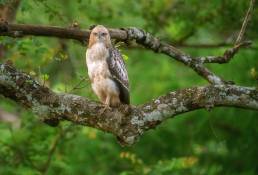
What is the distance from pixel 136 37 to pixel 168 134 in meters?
7.42

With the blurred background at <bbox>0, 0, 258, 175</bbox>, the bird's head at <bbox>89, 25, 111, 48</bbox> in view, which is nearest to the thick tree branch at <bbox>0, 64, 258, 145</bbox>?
the blurred background at <bbox>0, 0, 258, 175</bbox>

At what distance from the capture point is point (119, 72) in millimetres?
7191

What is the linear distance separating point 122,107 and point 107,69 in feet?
2.34

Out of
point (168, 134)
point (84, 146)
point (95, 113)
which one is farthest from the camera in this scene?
point (168, 134)

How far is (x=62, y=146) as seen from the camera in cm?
1071

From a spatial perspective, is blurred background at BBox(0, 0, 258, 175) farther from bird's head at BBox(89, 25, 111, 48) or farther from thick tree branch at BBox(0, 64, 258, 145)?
thick tree branch at BBox(0, 64, 258, 145)

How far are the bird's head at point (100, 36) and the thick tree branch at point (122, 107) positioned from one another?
2.23 feet

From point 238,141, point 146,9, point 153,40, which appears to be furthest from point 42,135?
point 238,141

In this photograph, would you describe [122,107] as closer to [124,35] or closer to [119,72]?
[119,72]

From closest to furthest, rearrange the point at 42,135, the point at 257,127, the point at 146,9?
the point at 42,135 < the point at 146,9 < the point at 257,127

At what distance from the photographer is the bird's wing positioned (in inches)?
282

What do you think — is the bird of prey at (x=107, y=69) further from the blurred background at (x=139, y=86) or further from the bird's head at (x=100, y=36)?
the blurred background at (x=139, y=86)

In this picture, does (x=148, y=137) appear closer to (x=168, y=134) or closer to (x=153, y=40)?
(x=168, y=134)

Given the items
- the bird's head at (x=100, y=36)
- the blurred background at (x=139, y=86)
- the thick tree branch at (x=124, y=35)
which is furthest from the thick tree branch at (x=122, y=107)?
the bird's head at (x=100, y=36)
